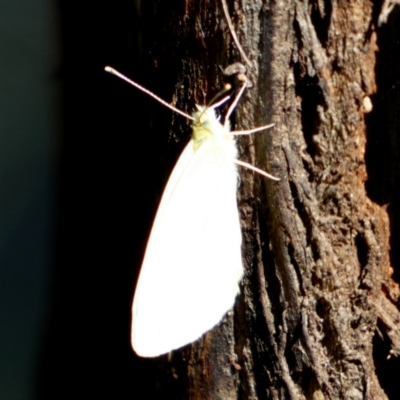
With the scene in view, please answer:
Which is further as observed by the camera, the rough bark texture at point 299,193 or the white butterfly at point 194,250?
the white butterfly at point 194,250

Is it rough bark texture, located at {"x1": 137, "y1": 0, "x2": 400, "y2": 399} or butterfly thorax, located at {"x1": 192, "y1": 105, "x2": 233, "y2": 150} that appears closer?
rough bark texture, located at {"x1": 137, "y1": 0, "x2": 400, "y2": 399}

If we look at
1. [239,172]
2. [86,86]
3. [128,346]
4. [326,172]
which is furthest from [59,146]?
[326,172]

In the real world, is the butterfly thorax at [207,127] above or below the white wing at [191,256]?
above

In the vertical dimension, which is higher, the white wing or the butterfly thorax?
the butterfly thorax
